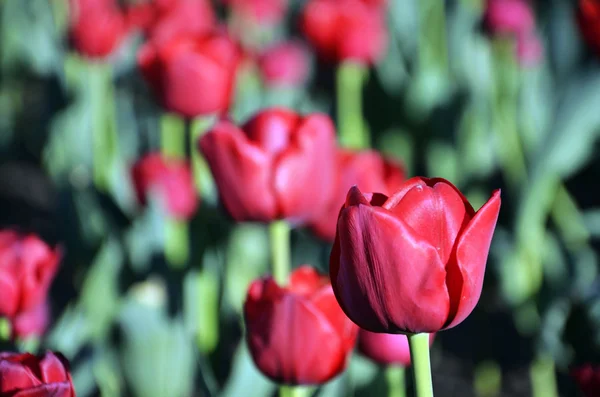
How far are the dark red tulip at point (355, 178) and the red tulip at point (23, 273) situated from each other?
234 mm

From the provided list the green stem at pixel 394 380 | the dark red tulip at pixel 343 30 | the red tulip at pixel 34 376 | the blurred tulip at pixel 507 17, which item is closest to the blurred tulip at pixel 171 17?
the dark red tulip at pixel 343 30

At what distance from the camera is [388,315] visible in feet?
1.20

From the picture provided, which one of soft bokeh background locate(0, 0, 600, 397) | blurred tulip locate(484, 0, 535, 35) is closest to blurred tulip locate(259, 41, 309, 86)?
soft bokeh background locate(0, 0, 600, 397)

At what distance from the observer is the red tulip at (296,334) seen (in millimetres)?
489

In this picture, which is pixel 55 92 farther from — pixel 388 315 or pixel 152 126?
pixel 388 315

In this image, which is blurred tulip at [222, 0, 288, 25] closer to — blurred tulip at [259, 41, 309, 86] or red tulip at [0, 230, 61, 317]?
blurred tulip at [259, 41, 309, 86]

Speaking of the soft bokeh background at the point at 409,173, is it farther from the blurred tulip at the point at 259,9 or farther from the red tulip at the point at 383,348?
the blurred tulip at the point at 259,9

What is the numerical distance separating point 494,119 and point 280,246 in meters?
0.81

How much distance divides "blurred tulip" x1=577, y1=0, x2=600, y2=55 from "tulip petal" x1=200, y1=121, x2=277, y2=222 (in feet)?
1.79

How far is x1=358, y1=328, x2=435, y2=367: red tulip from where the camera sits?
576 millimetres

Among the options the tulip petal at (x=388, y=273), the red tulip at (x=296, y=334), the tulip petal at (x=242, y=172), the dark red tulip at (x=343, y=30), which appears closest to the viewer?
the tulip petal at (x=388, y=273)

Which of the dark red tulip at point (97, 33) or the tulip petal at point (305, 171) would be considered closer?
the tulip petal at point (305, 171)

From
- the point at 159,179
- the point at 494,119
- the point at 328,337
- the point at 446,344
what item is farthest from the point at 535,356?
the point at 328,337

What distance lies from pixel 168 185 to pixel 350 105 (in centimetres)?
42
